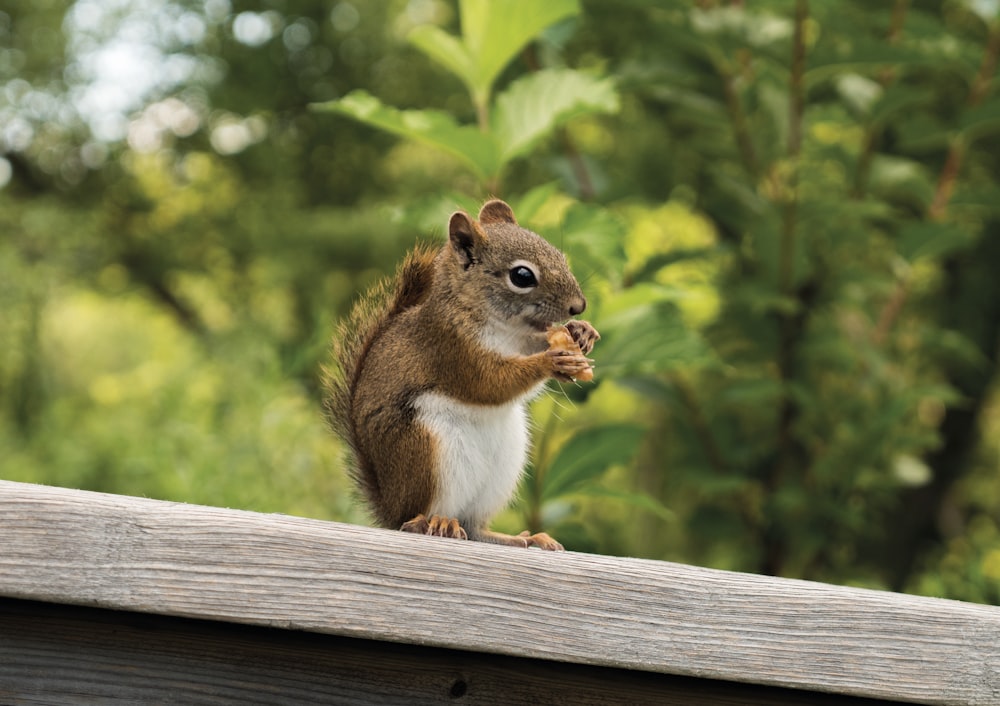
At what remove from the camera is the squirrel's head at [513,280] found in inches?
46.9

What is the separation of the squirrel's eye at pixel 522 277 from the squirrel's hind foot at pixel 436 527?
27 centimetres

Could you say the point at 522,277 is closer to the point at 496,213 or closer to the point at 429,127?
the point at 496,213

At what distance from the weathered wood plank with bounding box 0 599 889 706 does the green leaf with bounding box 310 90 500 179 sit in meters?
0.68

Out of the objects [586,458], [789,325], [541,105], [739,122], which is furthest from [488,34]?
[789,325]

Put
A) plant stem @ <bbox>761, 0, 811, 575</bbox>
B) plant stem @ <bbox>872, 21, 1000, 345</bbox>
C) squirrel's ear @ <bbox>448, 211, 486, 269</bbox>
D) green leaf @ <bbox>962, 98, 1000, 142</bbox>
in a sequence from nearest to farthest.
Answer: squirrel's ear @ <bbox>448, 211, 486, 269</bbox>
plant stem @ <bbox>761, 0, 811, 575</bbox>
green leaf @ <bbox>962, 98, 1000, 142</bbox>
plant stem @ <bbox>872, 21, 1000, 345</bbox>

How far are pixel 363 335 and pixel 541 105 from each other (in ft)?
1.55

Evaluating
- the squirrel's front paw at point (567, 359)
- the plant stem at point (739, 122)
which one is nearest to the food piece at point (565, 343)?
the squirrel's front paw at point (567, 359)

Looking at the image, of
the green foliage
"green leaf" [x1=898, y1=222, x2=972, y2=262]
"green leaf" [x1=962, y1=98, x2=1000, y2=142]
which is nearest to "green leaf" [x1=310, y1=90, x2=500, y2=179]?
the green foliage

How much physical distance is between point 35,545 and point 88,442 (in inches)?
128

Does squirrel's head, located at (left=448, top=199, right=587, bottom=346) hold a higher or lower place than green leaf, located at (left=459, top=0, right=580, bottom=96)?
lower

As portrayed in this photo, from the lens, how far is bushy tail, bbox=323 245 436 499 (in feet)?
3.85

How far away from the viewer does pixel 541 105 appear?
4.88 ft

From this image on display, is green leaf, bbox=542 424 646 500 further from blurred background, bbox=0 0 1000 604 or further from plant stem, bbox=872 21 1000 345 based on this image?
plant stem, bbox=872 21 1000 345

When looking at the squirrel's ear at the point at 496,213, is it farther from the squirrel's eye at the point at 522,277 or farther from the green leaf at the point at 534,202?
the green leaf at the point at 534,202
